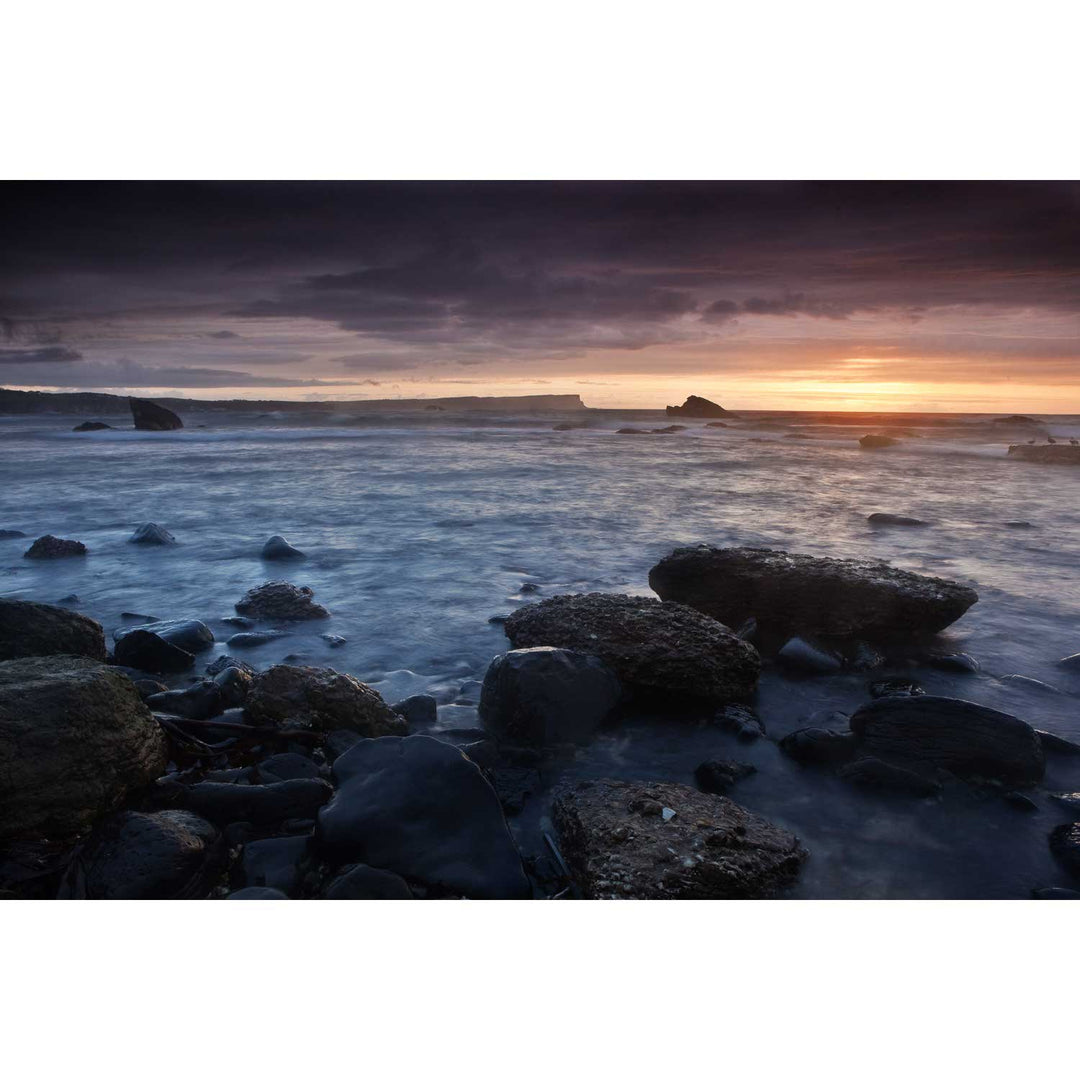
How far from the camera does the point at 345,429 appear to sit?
21844 millimetres

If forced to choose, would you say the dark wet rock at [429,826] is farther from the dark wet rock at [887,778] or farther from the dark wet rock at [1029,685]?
the dark wet rock at [1029,685]

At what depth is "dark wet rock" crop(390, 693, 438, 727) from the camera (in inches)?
113

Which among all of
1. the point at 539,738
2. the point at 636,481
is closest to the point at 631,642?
the point at 539,738

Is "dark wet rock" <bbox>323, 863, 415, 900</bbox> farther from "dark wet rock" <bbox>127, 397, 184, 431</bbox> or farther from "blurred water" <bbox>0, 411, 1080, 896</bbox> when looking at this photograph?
"dark wet rock" <bbox>127, 397, 184, 431</bbox>

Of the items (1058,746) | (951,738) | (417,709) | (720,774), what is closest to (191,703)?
(417,709)

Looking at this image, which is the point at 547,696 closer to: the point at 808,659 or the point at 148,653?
the point at 808,659

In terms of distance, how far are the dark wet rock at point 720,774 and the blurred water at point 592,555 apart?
50 millimetres

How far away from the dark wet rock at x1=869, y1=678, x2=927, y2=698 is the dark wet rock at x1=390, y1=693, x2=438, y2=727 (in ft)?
6.42

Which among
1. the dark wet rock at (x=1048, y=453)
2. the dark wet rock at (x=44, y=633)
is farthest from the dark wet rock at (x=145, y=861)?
the dark wet rock at (x=1048, y=453)

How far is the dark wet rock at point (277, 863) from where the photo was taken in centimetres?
197

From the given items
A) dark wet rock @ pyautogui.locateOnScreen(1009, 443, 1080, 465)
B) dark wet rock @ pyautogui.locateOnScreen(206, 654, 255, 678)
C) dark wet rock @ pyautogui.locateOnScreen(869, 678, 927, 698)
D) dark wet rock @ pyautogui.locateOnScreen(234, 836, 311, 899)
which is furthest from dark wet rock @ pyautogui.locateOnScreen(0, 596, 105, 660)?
dark wet rock @ pyautogui.locateOnScreen(1009, 443, 1080, 465)

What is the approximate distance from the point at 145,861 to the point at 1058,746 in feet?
10.2

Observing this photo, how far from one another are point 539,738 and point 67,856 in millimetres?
1538

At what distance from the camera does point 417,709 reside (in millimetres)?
2898
